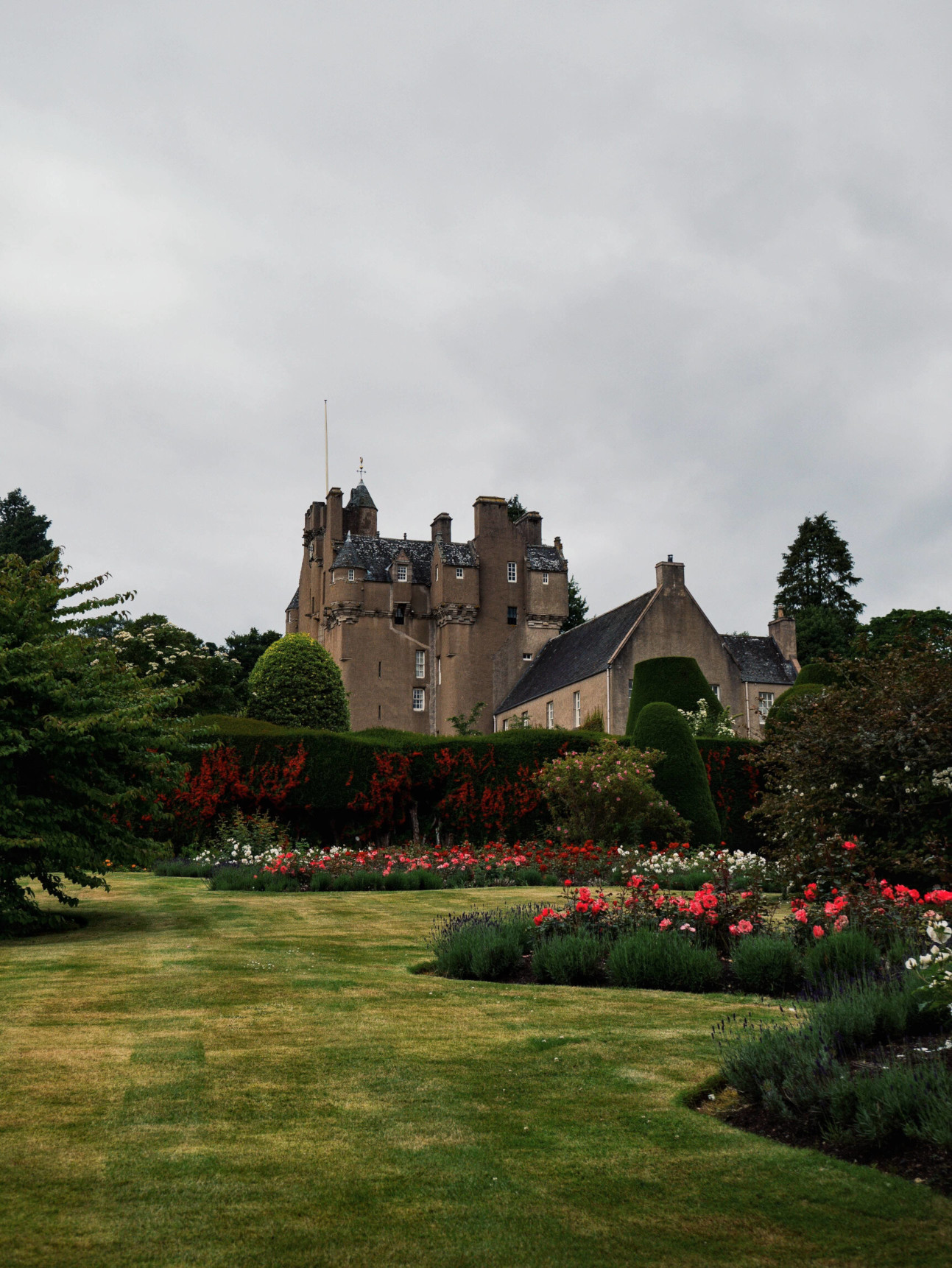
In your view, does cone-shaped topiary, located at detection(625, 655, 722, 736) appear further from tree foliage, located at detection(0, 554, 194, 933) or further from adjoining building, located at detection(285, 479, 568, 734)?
tree foliage, located at detection(0, 554, 194, 933)

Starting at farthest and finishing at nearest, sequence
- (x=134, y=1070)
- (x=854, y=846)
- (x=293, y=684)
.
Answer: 1. (x=293, y=684)
2. (x=854, y=846)
3. (x=134, y=1070)

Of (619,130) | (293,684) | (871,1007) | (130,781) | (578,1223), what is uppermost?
(619,130)

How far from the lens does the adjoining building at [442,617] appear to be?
5178 centimetres

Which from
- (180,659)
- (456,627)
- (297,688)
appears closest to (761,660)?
(456,627)

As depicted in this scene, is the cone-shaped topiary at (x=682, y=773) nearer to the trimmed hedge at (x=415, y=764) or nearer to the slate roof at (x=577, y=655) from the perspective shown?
the trimmed hedge at (x=415, y=764)

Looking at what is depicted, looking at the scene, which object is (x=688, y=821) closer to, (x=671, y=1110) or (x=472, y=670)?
(x=671, y=1110)

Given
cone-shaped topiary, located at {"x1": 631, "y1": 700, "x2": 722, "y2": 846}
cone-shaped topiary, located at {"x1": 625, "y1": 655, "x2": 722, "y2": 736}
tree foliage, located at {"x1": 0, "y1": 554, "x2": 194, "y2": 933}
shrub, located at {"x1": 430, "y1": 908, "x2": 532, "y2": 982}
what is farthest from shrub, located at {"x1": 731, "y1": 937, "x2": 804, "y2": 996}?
cone-shaped topiary, located at {"x1": 625, "y1": 655, "x2": 722, "y2": 736}

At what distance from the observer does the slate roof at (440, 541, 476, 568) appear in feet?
170

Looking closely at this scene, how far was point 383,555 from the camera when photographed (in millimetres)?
54438

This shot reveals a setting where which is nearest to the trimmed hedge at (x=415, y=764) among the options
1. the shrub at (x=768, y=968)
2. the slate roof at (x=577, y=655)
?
the shrub at (x=768, y=968)

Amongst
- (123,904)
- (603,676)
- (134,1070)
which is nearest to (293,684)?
(603,676)

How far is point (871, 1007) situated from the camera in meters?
5.26

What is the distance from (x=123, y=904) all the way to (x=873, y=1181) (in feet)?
35.6

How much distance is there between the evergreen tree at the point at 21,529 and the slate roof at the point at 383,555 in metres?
17.0
